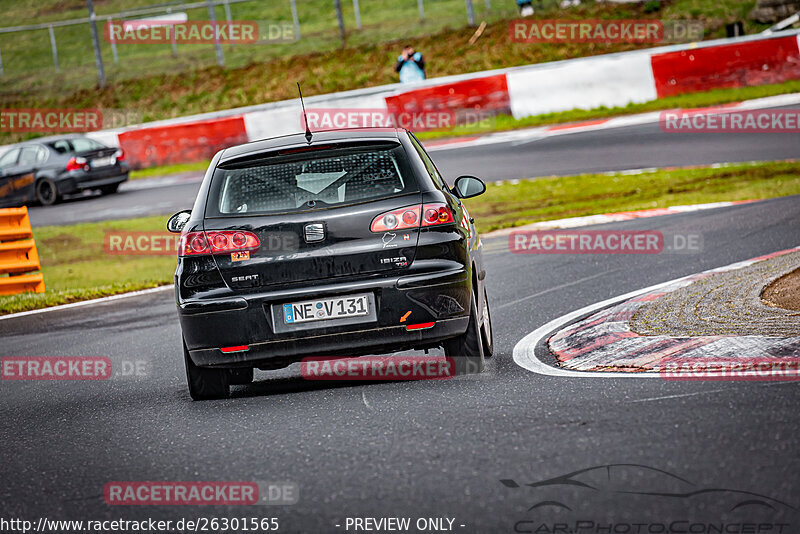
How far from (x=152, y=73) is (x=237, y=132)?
489 inches

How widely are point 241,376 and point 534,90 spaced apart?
17.9m

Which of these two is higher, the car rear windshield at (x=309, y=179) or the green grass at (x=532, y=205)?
the car rear windshield at (x=309, y=179)

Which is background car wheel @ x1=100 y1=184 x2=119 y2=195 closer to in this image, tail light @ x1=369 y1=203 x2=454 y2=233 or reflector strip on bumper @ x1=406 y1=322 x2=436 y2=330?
tail light @ x1=369 y1=203 x2=454 y2=233

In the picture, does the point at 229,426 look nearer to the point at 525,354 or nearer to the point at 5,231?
the point at 525,354

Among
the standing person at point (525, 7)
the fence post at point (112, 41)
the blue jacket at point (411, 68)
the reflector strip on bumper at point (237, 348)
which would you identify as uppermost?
the fence post at point (112, 41)

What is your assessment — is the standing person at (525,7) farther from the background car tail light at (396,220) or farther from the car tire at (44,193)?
the background car tail light at (396,220)

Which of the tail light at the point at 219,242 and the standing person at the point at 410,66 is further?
the standing person at the point at 410,66

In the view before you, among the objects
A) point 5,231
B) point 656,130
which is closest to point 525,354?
point 5,231

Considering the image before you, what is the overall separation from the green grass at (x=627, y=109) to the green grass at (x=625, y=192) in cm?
560

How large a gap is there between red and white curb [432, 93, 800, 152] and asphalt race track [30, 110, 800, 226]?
1.30ft

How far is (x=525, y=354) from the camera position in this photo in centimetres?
757

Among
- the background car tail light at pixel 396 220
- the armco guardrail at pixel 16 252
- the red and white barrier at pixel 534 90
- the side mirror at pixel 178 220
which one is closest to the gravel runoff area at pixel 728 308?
the background car tail light at pixel 396 220

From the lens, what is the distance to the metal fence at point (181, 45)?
33.9 metres

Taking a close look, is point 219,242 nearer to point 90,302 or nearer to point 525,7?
point 90,302
